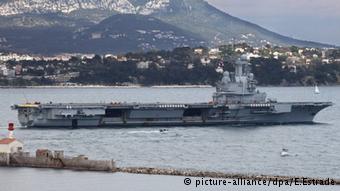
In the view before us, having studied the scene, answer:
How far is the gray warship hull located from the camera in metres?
77.8

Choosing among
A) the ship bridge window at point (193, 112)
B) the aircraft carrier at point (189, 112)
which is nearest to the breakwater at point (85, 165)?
the aircraft carrier at point (189, 112)

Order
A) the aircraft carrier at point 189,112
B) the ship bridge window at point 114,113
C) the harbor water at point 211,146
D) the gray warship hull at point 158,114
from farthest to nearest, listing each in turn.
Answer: the ship bridge window at point 114,113, the aircraft carrier at point 189,112, the gray warship hull at point 158,114, the harbor water at point 211,146

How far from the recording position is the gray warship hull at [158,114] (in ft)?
255

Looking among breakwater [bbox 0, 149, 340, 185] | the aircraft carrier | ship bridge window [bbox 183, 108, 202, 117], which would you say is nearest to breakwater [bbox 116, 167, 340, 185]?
breakwater [bbox 0, 149, 340, 185]

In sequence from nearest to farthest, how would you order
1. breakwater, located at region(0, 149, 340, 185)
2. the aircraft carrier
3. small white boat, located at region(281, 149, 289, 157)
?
breakwater, located at region(0, 149, 340, 185) < small white boat, located at region(281, 149, 289, 157) < the aircraft carrier

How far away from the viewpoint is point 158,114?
3174 inches

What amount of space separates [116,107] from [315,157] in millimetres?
23920

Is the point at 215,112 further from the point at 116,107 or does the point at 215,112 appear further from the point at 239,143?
the point at 239,143

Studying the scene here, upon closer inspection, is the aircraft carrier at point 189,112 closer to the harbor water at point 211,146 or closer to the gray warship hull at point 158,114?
the gray warship hull at point 158,114

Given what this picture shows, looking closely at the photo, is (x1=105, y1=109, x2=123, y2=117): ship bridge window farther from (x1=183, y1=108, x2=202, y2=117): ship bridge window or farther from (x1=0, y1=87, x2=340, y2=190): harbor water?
(x1=183, y1=108, x2=202, y2=117): ship bridge window

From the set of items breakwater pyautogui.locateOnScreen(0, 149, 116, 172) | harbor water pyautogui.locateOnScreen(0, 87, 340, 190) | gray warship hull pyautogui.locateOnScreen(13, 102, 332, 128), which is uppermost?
gray warship hull pyautogui.locateOnScreen(13, 102, 332, 128)

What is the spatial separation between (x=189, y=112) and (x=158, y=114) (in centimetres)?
259

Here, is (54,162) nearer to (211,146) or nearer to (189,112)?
(211,146)

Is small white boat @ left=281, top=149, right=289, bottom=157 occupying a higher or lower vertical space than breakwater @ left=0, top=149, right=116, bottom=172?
lower
